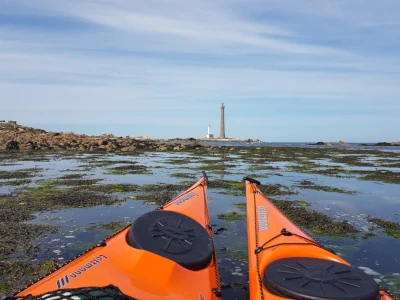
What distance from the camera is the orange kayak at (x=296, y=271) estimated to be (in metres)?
2.94

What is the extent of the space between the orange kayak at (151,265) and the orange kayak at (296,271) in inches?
23.8

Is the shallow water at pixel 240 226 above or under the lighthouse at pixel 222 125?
under

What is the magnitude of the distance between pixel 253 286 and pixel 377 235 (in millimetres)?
4487

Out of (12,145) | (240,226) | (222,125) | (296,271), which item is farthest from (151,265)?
(222,125)

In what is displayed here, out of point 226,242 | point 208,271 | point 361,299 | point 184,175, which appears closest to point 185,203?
point 226,242

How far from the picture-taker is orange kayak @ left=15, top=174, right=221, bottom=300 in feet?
10.8

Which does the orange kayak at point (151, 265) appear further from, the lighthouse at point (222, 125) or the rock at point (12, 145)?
the lighthouse at point (222, 125)

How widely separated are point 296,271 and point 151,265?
1548 mm

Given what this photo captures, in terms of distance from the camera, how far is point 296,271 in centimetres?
333

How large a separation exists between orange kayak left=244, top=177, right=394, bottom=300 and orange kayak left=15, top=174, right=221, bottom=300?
23.8 inches

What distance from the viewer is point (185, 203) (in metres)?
5.99

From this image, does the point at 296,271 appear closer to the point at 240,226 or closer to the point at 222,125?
the point at 240,226

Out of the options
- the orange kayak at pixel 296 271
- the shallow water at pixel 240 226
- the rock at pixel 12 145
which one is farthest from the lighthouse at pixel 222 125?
the orange kayak at pixel 296 271

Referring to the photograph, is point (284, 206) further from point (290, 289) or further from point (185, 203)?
point (290, 289)
